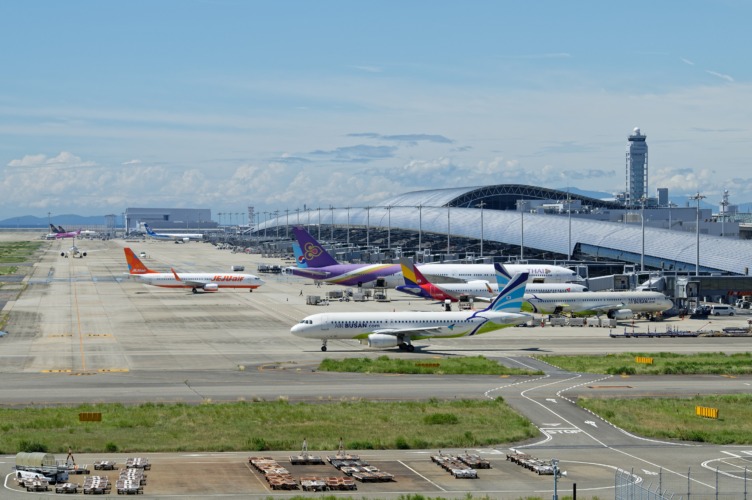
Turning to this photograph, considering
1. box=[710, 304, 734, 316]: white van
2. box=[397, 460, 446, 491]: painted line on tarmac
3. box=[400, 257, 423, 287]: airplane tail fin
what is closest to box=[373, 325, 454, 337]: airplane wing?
box=[397, 460, 446, 491]: painted line on tarmac

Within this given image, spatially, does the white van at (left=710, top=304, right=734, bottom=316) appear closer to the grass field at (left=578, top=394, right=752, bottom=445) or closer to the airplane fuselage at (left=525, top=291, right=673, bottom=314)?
the airplane fuselage at (left=525, top=291, right=673, bottom=314)

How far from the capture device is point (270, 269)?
633 ft

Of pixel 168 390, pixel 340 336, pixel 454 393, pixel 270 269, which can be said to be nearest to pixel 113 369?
pixel 168 390

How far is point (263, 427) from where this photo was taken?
4806cm

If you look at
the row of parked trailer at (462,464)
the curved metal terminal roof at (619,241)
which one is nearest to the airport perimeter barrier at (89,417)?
the row of parked trailer at (462,464)

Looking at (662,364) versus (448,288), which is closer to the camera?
(662,364)

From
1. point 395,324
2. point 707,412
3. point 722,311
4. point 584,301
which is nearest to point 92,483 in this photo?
point 707,412

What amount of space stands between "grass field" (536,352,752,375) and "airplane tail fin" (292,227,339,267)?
6090cm

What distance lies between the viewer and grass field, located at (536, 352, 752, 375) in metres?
68.7

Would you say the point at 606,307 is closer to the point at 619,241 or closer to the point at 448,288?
the point at 448,288

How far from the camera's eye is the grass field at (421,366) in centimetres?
6756

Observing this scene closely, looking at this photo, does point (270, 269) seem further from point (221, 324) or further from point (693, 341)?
point (693, 341)

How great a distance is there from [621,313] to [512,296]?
28.6 meters

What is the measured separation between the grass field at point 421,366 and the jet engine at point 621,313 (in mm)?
35280
